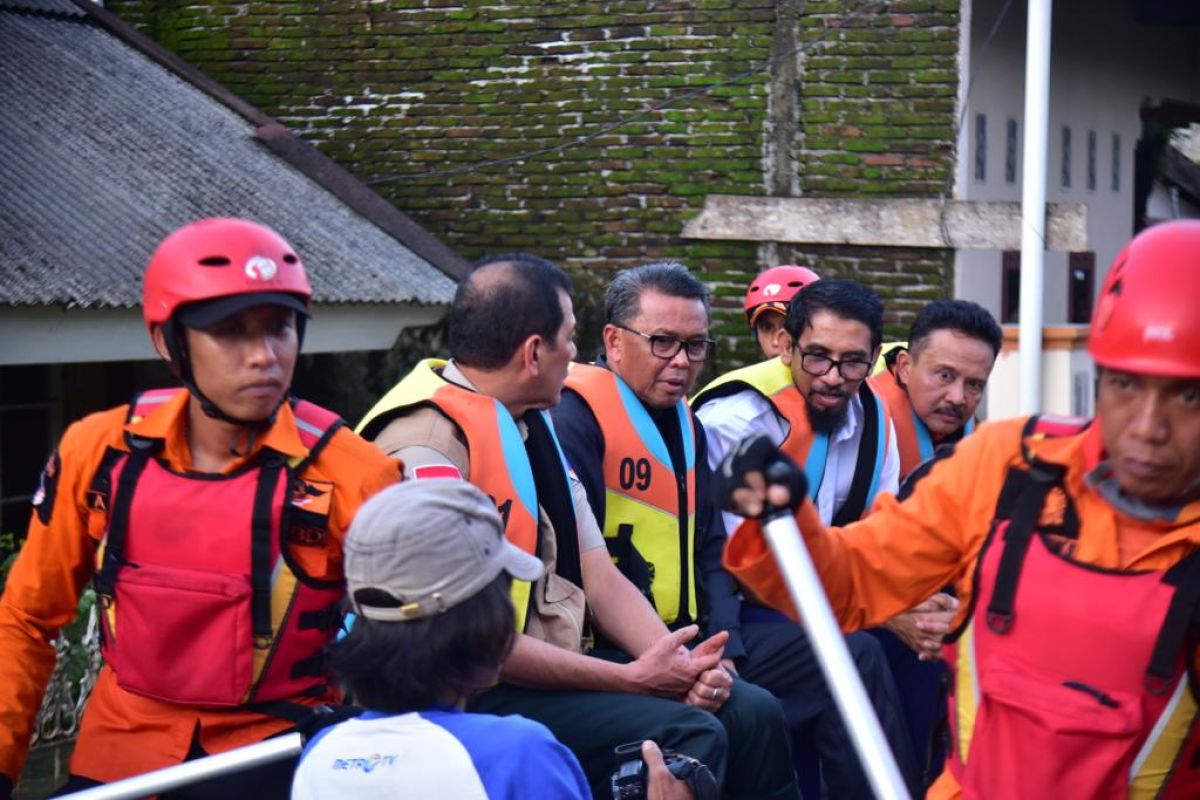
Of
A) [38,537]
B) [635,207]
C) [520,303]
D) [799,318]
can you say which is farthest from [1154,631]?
[635,207]

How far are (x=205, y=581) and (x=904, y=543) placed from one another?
4.45ft

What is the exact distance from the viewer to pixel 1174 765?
9.18 ft

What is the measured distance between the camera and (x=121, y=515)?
11.0 feet

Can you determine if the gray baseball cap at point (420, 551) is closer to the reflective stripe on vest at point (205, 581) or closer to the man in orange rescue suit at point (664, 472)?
the reflective stripe on vest at point (205, 581)

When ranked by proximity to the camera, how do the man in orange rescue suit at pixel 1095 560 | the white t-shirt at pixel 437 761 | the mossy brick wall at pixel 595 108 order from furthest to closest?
the mossy brick wall at pixel 595 108, the man in orange rescue suit at pixel 1095 560, the white t-shirt at pixel 437 761

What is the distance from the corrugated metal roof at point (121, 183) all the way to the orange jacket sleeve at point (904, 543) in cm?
549

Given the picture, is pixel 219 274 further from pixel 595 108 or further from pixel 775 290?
pixel 595 108

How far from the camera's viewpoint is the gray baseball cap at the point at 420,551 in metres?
2.68

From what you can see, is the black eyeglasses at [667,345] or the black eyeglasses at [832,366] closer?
the black eyeglasses at [667,345]

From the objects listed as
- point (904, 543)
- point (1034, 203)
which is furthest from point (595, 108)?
point (904, 543)

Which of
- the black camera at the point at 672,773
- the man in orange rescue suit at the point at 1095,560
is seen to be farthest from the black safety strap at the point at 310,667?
the man in orange rescue suit at the point at 1095,560

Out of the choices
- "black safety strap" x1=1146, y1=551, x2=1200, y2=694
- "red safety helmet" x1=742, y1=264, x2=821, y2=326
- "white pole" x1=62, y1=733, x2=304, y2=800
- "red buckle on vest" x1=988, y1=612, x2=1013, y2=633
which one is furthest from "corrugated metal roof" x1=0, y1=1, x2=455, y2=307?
"black safety strap" x1=1146, y1=551, x2=1200, y2=694

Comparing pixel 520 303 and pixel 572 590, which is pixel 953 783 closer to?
pixel 572 590

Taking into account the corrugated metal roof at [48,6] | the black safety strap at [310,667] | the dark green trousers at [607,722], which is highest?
the corrugated metal roof at [48,6]
